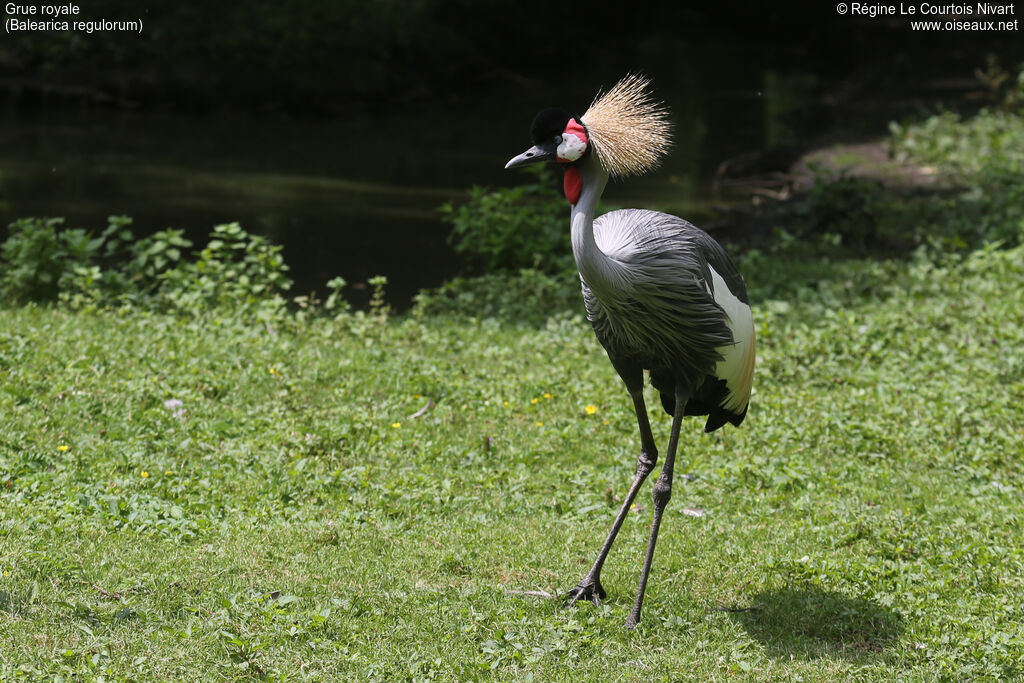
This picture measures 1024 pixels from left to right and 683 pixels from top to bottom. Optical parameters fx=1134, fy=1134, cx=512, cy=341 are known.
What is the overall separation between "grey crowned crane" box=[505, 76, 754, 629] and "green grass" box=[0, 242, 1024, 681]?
514 mm

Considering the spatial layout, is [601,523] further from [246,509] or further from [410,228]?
[410,228]

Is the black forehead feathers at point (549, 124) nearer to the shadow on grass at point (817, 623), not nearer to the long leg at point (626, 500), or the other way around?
the long leg at point (626, 500)

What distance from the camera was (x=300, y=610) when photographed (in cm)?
424

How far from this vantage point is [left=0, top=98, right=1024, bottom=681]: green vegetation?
13.5ft

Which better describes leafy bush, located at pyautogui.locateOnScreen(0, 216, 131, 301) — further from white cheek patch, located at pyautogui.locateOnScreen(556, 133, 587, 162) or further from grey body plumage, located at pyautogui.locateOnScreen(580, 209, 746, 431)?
white cheek patch, located at pyautogui.locateOnScreen(556, 133, 587, 162)

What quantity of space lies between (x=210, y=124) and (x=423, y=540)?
14378 mm

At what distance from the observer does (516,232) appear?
9.63m

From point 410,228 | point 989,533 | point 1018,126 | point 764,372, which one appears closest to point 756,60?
point 1018,126

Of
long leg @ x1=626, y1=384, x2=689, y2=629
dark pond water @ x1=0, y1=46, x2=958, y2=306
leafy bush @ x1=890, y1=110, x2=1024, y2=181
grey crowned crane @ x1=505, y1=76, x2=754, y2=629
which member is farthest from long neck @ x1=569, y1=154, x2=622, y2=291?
leafy bush @ x1=890, y1=110, x2=1024, y2=181

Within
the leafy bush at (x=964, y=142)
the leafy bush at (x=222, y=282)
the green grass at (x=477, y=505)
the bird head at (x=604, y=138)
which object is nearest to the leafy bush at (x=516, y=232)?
the green grass at (x=477, y=505)

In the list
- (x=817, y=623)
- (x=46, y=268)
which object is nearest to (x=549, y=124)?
(x=817, y=623)

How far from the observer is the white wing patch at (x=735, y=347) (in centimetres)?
453

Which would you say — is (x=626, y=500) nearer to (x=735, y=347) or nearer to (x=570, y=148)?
(x=735, y=347)

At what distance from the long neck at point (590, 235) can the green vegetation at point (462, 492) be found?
1.34m
